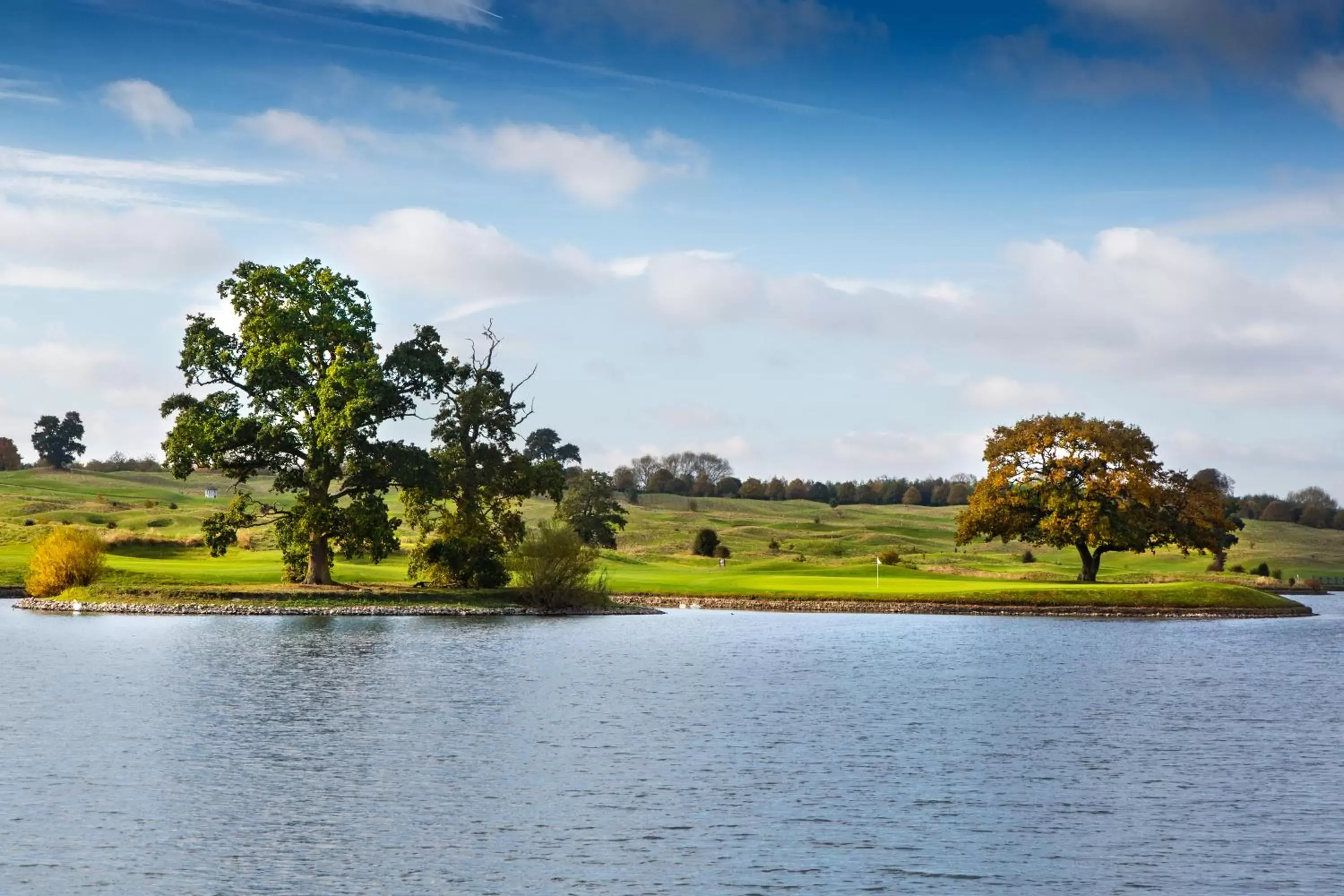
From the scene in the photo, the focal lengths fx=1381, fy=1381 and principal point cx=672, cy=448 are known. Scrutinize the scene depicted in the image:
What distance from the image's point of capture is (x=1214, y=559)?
461 ft

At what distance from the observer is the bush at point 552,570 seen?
232 ft

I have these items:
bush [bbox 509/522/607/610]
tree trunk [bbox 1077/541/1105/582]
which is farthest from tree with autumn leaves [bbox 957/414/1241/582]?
bush [bbox 509/522/607/610]

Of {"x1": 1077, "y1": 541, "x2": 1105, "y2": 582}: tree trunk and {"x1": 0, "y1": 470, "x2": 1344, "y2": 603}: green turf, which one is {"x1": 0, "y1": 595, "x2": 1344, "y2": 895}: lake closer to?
{"x1": 0, "y1": 470, "x2": 1344, "y2": 603}: green turf

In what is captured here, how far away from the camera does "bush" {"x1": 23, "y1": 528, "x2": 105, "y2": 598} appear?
6988 centimetres

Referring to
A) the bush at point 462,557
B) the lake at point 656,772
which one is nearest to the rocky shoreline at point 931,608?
the bush at point 462,557

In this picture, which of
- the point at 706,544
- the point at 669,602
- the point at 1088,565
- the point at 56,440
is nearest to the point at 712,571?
the point at 669,602

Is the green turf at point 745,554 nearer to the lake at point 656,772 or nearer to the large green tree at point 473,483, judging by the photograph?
the large green tree at point 473,483

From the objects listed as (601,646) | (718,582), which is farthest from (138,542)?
(601,646)

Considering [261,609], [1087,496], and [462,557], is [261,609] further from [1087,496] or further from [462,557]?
[1087,496]

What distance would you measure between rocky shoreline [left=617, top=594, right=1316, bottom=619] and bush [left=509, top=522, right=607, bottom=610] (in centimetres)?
768

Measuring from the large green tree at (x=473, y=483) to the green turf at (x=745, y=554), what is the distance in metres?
6.46

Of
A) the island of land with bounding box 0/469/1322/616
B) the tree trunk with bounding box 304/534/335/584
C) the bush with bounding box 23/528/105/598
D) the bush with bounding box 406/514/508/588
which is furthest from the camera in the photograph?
the bush with bounding box 406/514/508/588

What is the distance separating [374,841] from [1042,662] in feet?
108

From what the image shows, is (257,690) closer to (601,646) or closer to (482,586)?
(601,646)
